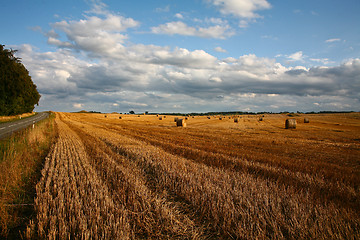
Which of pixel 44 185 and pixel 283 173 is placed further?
pixel 283 173

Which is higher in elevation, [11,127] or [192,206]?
[11,127]

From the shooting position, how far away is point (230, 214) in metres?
3.93

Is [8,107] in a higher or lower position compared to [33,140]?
higher

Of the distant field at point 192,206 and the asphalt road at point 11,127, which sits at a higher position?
the asphalt road at point 11,127

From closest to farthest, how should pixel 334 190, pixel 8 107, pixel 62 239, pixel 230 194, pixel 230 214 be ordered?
1. pixel 62 239
2. pixel 230 214
3. pixel 230 194
4. pixel 334 190
5. pixel 8 107

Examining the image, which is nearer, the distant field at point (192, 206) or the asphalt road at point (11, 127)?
the distant field at point (192, 206)

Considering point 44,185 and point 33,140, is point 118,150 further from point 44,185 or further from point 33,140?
point 33,140

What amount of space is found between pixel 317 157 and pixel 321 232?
319 inches

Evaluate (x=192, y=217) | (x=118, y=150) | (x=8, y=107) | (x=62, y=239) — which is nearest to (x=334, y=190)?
(x=192, y=217)

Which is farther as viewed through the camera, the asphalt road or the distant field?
the asphalt road

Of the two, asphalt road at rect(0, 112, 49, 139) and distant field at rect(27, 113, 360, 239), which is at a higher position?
asphalt road at rect(0, 112, 49, 139)

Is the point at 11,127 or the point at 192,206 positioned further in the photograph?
the point at 11,127

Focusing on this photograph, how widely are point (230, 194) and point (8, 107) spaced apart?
182 feet

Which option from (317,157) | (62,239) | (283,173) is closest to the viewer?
(62,239)
